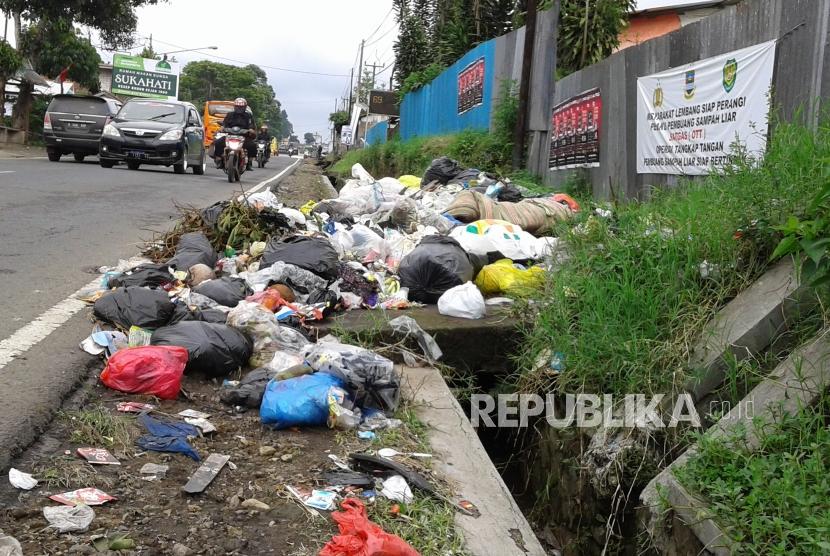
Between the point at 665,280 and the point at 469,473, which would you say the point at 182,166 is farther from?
the point at 469,473

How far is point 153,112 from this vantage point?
17.0 meters

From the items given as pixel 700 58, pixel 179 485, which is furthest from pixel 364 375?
pixel 700 58

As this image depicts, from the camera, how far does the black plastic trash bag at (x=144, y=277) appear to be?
5.32 metres

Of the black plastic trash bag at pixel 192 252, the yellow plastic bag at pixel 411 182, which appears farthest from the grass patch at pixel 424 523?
the yellow plastic bag at pixel 411 182

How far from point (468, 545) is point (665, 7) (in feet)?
79.5

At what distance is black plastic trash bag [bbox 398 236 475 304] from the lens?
5.40 meters

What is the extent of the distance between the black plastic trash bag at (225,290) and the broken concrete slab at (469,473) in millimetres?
1455

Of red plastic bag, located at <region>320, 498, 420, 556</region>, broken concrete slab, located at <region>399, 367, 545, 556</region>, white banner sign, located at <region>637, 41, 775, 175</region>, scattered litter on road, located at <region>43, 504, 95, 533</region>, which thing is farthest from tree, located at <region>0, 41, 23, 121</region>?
red plastic bag, located at <region>320, 498, 420, 556</region>

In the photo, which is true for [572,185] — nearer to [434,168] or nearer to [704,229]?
[434,168]

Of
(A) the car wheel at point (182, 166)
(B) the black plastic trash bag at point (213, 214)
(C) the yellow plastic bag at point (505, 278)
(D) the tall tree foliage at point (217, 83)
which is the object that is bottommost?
(C) the yellow plastic bag at point (505, 278)

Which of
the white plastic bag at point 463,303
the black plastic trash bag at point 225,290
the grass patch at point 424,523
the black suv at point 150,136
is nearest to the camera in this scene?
the grass patch at point 424,523

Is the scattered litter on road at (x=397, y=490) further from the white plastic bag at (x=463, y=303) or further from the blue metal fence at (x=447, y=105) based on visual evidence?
the blue metal fence at (x=447, y=105)

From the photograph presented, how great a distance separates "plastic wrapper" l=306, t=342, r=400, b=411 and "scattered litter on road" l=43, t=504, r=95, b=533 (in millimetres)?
1388

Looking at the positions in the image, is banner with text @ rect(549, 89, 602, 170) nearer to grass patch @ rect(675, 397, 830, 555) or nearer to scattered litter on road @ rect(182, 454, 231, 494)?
grass patch @ rect(675, 397, 830, 555)
